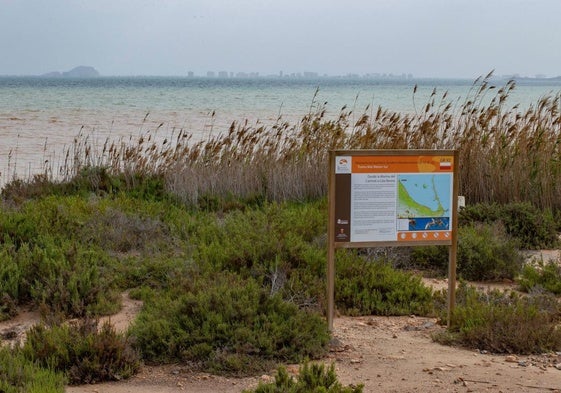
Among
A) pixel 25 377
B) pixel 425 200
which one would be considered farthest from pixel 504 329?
pixel 25 377

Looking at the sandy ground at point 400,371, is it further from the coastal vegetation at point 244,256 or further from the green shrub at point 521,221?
the green shrub at point 521,221

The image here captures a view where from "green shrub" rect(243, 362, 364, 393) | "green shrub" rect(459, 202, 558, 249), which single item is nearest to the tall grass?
"green shrub" rect(459, 202, 558, 249)

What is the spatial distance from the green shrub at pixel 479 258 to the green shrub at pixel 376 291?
1028 millimetres

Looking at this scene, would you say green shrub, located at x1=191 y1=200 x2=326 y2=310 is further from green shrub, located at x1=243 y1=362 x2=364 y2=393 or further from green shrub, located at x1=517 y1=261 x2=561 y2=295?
green shrub, located at x1=517 y1=261 x2=561 y2=295

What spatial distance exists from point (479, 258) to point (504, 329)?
244 cm

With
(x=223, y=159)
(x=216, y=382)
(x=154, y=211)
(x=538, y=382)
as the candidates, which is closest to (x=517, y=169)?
(x=223, y=159)

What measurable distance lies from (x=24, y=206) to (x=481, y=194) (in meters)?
6.35

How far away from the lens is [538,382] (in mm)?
5160

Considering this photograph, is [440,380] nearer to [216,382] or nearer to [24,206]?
[216,382]

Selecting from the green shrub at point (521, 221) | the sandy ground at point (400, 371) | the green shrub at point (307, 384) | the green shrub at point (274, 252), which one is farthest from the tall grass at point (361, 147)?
the green shrub at point (307, 384)

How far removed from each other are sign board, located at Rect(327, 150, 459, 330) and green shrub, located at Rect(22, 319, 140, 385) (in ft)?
5.61

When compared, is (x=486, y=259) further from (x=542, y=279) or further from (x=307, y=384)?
(x=307, y=384)

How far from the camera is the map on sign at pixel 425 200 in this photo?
6.34 metres

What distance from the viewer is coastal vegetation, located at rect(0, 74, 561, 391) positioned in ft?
18.2
